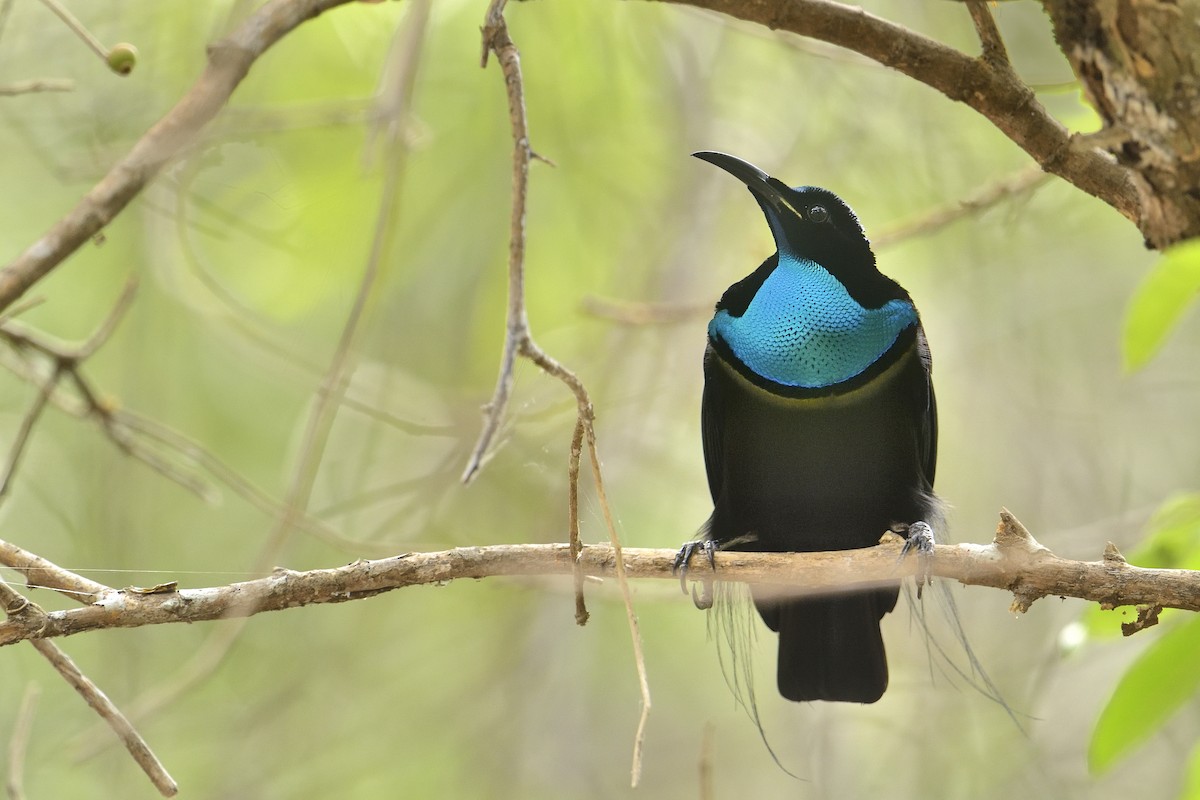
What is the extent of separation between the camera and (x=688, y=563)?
2848 mm

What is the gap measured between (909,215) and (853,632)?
252 centimetres

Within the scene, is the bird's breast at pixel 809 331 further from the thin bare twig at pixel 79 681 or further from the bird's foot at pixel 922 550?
the thin bare twig at pixel 79 681

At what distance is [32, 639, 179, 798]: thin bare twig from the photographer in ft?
6.55

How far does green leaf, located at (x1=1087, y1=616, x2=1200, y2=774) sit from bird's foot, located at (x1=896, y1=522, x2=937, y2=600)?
0.44 meters

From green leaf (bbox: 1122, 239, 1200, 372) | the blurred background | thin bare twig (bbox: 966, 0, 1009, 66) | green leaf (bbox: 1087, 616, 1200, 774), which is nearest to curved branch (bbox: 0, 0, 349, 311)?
thin bare twig (bbox: 966, 0, 1009, 66)

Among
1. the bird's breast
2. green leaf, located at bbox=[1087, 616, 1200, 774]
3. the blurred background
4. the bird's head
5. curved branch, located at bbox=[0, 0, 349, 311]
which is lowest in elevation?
the blurred background

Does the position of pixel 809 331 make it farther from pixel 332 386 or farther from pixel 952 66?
pixel 332 386

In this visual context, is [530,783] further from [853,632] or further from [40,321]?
[40,321]

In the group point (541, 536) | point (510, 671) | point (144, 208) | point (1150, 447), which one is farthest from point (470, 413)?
point (1150, 447)

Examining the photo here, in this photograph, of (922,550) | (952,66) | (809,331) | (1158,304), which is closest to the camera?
(952,66)

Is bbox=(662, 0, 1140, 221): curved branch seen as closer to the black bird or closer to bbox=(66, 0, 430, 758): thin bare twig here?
bbox=(66, 0, 430, 758): thin bare twig

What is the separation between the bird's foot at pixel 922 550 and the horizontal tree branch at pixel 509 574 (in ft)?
0.05

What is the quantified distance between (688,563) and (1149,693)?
1032 mm

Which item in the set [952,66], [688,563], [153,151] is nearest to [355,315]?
[153,151]
